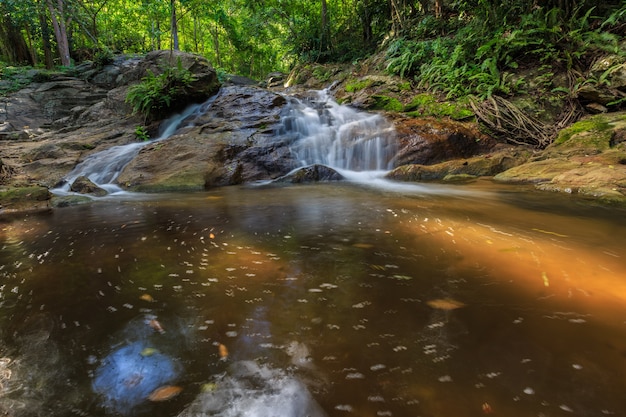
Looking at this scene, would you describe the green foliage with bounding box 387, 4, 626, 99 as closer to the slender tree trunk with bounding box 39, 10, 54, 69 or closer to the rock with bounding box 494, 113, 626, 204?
the rock with bounding box 494, 113, 626, 204

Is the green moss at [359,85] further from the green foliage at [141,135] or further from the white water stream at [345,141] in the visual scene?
the green foliage at [141,135]

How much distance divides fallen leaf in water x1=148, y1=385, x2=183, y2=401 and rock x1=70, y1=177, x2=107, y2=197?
21.9 feet

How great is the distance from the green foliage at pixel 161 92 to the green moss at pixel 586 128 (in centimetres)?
1077

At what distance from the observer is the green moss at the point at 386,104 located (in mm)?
10344

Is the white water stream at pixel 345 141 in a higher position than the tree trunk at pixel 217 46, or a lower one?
lower

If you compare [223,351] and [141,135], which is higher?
[141,135]

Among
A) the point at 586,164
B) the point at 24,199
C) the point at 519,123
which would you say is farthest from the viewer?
the point at 519,123

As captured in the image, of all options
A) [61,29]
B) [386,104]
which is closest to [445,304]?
[386,104]

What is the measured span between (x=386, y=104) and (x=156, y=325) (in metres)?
10.3

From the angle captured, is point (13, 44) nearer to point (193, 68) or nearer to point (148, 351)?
point (193, 68)

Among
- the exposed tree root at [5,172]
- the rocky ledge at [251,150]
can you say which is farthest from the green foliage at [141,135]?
the exposed tree root at [5,172]

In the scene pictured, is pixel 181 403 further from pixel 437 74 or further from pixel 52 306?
pixel 437 74

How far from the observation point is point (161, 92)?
1031 centimetres

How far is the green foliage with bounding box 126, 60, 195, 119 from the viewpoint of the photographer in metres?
10.3
